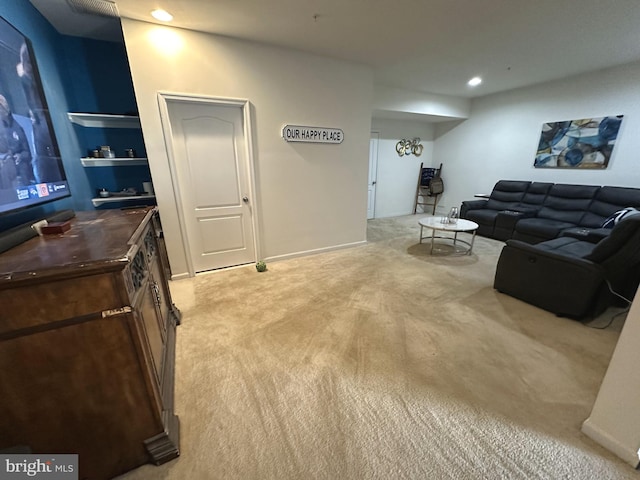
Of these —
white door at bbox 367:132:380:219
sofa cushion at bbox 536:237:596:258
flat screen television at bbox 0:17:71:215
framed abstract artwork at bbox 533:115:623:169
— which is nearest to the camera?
flat screen television at bbox 0:17:71:215

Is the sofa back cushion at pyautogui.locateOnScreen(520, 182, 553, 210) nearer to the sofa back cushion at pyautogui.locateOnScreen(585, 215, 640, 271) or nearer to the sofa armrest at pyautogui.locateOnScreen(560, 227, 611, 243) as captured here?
the sofa armrest at pyautogui.locateOnScreen(560, 227, 611, 243)

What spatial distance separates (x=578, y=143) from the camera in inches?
169

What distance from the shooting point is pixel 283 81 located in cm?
308

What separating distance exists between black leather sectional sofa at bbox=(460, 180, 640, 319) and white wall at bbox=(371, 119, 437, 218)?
2525 millimetres

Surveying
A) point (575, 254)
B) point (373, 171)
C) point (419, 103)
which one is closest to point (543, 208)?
point (575, 254)

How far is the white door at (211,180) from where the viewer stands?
9.26 ft

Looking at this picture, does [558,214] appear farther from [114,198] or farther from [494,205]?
[114,198]

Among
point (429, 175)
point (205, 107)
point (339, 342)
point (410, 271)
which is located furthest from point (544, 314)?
point (429, 175)

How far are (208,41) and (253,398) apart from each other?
327 cm

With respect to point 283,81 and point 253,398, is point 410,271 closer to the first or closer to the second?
point 253,398

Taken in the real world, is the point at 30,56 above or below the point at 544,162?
above

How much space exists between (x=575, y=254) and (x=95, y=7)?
15.3 ft

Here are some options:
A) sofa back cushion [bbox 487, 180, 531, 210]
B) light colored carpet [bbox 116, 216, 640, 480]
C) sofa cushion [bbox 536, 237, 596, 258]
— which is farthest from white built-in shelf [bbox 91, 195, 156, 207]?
sofa back cushion [bbox 487, 180, 531, 210]

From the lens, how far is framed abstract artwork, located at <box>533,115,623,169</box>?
156 inches
